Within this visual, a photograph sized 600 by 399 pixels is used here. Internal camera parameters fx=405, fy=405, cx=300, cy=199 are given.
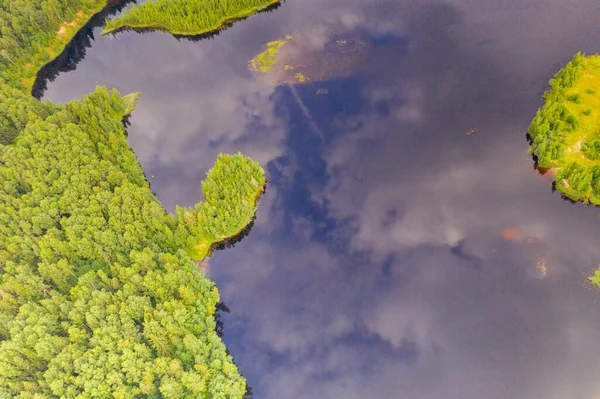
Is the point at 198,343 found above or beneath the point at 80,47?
beneath

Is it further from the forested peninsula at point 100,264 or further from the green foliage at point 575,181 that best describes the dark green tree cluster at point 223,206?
the green foliage at point 575,181

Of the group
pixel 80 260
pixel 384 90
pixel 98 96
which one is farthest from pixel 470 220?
pixel 98 96

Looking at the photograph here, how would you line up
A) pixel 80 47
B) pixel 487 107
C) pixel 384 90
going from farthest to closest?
pixel 80 47
pixel 384 90
pixel 487 107

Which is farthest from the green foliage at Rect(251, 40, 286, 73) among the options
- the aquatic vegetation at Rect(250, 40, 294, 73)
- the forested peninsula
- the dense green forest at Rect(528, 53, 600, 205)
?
the dense green forest at Rect(528, 53, 600, 205)

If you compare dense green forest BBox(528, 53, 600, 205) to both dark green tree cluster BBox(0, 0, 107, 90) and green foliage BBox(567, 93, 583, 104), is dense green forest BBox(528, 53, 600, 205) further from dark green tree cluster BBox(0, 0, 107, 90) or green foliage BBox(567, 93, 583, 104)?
dark green tree cluster BBox(0, 0, 107, 90)

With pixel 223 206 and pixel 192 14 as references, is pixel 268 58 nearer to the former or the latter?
pixel 192 14

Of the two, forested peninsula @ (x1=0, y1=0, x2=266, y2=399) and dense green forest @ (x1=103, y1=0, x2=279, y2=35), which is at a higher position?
dense green forest @ (x1=103, y1=0, x2=279, y2=35)

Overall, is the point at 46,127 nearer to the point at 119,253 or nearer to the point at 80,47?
the point at 119,253
